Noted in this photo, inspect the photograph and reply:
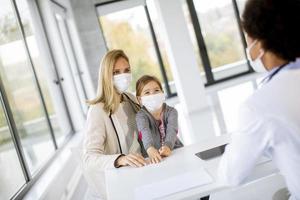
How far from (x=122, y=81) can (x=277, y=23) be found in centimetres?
129

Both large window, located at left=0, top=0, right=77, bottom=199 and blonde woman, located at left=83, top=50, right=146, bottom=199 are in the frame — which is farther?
large window, located at left=0, top=0, right=77, bottom=199

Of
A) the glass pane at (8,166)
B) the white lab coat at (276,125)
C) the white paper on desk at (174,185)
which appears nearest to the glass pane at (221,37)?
the glass pane at (8,166)

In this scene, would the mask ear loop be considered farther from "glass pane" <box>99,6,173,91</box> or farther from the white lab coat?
"glass pane" <box>99,6,173,91</box>

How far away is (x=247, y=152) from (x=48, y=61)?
4.05 meters

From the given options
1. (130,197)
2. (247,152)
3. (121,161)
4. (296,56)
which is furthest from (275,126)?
Result: (121,161)

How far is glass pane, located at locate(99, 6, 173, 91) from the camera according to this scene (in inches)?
300

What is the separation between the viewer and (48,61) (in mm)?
4727

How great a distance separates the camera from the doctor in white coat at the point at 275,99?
1.05 m

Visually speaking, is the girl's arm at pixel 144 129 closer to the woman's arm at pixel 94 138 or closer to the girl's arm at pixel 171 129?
the girl's arm at pixel 171 129

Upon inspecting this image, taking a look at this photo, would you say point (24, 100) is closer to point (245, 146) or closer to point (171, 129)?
point (171, 129)

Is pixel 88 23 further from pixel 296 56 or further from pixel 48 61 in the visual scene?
pixel 296 56

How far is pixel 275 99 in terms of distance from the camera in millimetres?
1053

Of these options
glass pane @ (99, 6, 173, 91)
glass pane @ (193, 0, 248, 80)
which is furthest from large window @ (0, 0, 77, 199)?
glass pane @ (193, 0, 248, 80)

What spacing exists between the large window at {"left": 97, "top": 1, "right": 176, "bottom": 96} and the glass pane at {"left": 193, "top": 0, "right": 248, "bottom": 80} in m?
1.13
